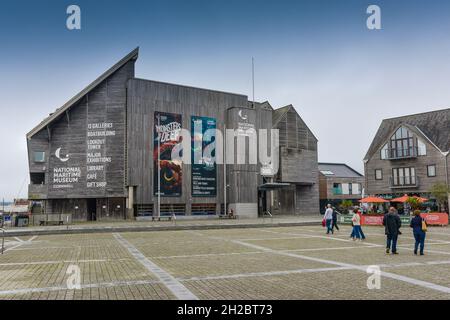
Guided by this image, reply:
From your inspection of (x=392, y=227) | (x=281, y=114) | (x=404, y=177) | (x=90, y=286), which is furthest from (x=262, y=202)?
(x=90, y=286)

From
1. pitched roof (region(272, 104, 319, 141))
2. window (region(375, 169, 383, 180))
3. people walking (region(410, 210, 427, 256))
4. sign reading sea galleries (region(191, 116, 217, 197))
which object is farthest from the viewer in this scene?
pitched roof (region(272, 104, 319, 141))

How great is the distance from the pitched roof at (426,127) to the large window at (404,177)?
4379mm

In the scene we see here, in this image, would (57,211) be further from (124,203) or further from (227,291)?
(227,291)

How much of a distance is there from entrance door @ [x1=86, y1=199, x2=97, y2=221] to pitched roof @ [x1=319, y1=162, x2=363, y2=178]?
42.2 meters

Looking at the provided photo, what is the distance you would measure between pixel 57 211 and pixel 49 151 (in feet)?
21.6

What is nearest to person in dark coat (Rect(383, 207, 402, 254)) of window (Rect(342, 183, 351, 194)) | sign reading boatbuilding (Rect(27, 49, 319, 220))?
sign reading boatbuilding (Rect(27, 49, 319, 220))

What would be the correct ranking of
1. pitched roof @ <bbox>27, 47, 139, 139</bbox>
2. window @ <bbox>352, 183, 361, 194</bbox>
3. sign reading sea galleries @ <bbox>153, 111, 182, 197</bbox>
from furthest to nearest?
window @ <bbox>352, 183, 361, 194</bbox> → sign reading sea galleries @ <bbox>153, 111, 182, 197</bbox> → pitched roof @ <bbox>27, 47, 139, 139</bbox>

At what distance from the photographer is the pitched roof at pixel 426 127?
50.9m

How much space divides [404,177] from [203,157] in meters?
25.9

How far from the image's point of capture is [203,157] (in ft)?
165

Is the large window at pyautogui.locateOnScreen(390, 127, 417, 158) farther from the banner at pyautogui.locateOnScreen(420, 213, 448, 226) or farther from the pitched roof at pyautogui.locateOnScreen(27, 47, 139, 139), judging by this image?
the pitched roof at pyautogui.locateOnScreen(27, 47, 139, 139)

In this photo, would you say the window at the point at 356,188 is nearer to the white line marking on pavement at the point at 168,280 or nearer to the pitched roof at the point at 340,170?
the pitched roof at the point at 340,170

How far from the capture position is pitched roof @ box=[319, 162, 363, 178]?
7556 cm
